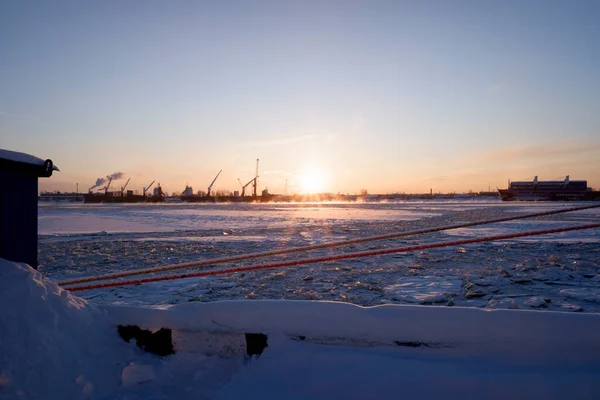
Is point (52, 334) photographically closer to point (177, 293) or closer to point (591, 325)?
point (177, 293)

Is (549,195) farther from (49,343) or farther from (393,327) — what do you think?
(49,343)

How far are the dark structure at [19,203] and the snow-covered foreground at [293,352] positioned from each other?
46cm

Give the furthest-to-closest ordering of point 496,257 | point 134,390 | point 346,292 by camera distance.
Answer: point 496,257, point 346,292, point 134,390

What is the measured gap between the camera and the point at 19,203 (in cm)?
250

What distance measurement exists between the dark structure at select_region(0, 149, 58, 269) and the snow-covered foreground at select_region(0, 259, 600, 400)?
0.46 m

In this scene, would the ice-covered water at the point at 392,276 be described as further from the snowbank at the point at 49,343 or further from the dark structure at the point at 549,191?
the dark structure at the point at 549,191

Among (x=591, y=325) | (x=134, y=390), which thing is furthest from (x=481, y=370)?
(x=134, y=390)

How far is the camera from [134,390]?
1844 millimetres

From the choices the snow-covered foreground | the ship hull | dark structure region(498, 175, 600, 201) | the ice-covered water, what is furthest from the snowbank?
dark structure region(498, 175, 600, 201)

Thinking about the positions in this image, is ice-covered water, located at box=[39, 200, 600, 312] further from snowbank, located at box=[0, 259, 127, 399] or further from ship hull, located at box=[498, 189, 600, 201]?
ship hull, located at box=[498, 189, 600, 201]

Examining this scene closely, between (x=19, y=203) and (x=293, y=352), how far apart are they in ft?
6.79

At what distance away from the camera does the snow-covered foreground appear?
1655mm

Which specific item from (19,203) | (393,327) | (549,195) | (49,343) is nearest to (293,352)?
(393,327)

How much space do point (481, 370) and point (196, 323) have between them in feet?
4.83
